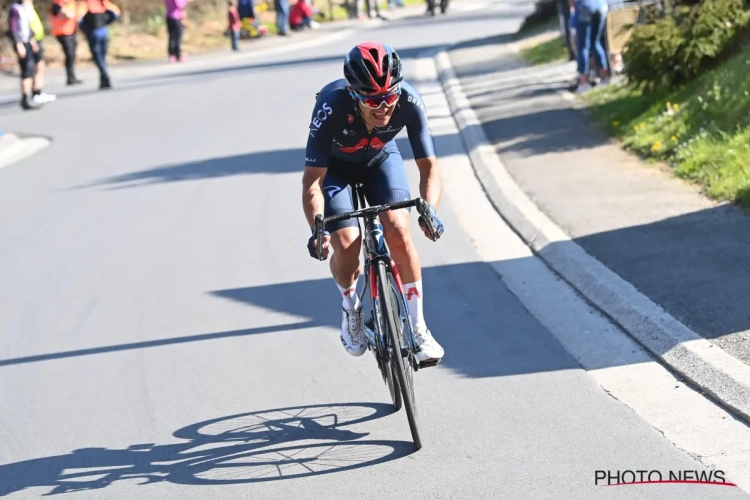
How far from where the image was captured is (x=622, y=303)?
7.80 meters

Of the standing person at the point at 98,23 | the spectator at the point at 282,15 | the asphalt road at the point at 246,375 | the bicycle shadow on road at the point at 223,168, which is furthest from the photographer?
the spectator at the point at 282,15

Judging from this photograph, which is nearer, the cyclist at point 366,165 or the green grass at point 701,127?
the cyclist at point 366,165

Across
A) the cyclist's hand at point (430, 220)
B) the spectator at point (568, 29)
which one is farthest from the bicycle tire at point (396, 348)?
the spectator at point (568, 29)

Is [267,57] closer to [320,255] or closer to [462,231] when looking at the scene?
[462,231]

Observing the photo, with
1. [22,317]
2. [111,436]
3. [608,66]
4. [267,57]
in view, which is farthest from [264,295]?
[267,57]

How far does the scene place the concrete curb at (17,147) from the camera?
17969 millimetres

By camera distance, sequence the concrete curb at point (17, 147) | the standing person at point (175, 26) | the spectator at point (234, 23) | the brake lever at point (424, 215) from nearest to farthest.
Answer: the brake lever at point (424, 215) < the concrete curb at point (17, 147) < the standing person at point (175, 26) < the spectator at point (234, 23)

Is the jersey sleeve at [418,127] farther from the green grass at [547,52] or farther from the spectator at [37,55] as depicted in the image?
the spectator at [37,55]

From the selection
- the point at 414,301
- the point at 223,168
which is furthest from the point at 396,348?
the point at 223,168

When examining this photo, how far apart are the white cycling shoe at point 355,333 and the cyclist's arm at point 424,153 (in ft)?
2.46

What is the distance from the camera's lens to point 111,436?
21.6 ft

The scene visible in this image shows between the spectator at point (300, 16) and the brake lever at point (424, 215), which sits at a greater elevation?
the brake lever at point (424, 215)

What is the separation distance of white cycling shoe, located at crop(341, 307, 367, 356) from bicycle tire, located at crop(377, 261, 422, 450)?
0.57 meters

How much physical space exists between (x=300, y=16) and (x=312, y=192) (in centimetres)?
3835
